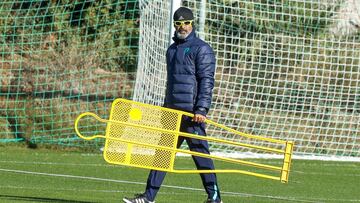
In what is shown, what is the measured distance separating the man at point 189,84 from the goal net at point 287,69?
275 inches

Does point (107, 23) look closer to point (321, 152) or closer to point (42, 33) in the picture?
point (42, 33)

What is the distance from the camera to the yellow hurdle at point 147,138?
30.5 feet

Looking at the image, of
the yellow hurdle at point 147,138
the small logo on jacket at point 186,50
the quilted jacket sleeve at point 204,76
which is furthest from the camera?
the small logo on jacket at point 186,50

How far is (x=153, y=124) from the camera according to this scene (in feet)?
31.0

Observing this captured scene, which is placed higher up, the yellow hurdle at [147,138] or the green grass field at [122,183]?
the yellow hurdle at [147,138]

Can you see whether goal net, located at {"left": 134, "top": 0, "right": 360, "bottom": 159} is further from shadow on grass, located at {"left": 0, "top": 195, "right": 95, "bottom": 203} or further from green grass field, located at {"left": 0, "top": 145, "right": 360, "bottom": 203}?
shadow on grass, located at {"left": 0, "top": 195, "right": 95, "bottom": 203}

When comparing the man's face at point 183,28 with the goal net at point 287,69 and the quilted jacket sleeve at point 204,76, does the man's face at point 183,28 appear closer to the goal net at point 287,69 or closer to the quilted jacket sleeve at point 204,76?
the quilted jacket sleeve at point 204,76

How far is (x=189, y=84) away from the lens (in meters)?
9.75

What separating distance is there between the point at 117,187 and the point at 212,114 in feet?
18.7

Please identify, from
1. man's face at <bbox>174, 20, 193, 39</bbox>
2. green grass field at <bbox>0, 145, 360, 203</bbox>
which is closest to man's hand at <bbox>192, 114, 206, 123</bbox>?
man's face at <bbox>174, 20, 193, 39</bbox>

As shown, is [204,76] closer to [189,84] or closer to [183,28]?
[189,84]

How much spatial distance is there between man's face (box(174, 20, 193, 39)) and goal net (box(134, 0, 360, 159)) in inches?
275

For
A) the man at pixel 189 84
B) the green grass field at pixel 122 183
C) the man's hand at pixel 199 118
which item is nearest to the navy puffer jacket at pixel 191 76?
the man at pixel 189 84

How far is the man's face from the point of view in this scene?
9.79 m
